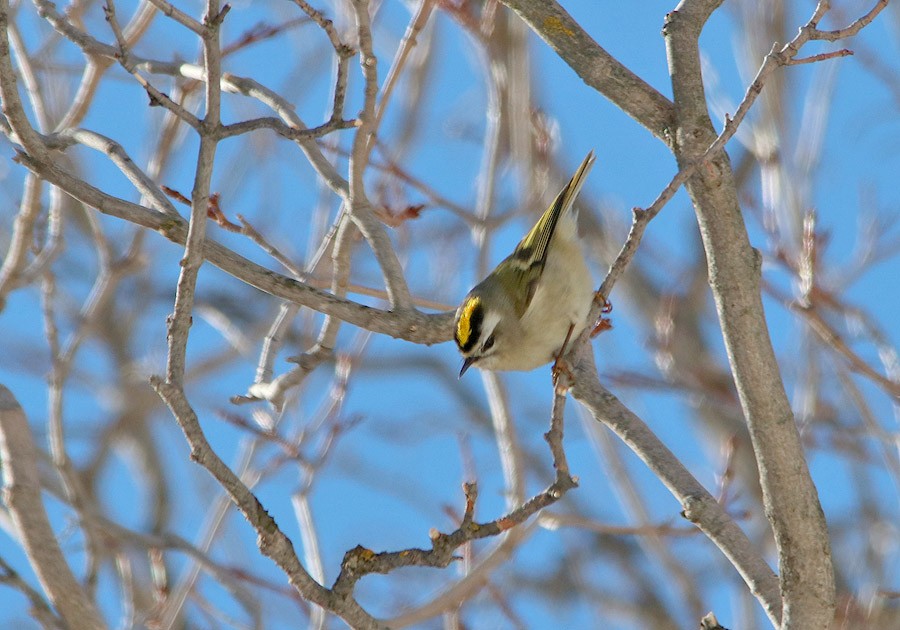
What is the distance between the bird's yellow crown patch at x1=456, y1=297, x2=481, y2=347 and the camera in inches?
151

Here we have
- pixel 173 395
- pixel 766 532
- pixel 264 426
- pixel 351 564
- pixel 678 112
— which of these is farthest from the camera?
pixel 766 532

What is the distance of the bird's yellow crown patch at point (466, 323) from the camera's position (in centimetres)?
384

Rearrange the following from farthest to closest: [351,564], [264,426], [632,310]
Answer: [632,310] → [264,426] → [351,564]

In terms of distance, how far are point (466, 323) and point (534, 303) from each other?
318 millimetres

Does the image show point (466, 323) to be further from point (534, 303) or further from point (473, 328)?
point (534, 303)

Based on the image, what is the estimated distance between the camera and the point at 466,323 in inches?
152

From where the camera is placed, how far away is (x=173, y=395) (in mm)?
2049

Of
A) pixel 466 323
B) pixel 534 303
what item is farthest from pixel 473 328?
pixel 534 303

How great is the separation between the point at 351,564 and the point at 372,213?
1.18m

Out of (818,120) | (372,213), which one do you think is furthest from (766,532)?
(372,213)

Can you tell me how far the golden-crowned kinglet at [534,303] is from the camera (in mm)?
3867

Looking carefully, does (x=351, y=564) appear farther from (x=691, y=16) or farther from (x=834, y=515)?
(x=834, y=515)

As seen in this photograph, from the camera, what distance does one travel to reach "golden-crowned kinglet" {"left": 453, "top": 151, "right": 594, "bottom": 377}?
387 cm

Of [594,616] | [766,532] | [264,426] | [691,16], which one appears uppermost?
[766,532]
